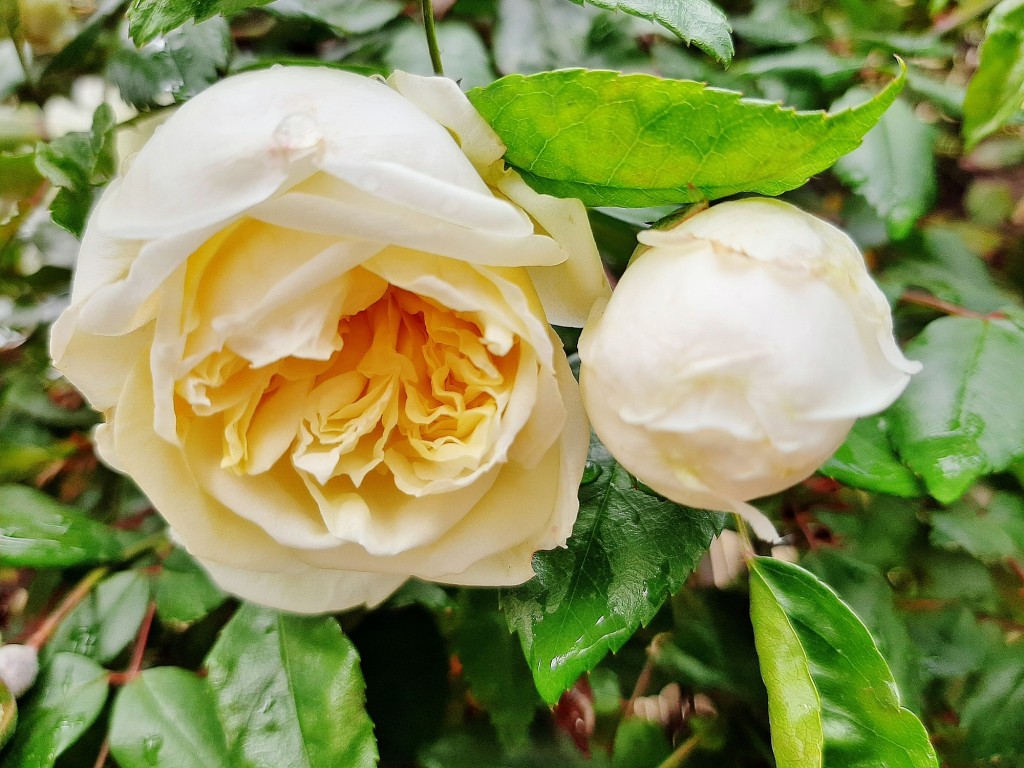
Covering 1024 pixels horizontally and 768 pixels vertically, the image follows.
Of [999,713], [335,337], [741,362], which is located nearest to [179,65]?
[335,337]

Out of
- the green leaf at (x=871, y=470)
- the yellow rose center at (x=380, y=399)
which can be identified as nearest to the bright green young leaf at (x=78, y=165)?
the yellow rose center at (x=380, y=399)

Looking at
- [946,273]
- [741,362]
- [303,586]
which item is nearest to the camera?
[741,362]

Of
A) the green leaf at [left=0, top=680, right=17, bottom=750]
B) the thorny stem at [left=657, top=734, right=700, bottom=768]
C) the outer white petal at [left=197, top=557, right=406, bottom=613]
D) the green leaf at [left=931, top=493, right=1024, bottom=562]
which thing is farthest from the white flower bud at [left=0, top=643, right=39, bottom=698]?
the green leaf at [left=931, top=493, right=1024, bottom=562]

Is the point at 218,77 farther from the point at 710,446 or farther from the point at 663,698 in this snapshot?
the point at 663,698

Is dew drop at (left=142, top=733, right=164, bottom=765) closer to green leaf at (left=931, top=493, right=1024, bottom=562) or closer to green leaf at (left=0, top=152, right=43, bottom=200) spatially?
green leaf at (left=0, top=152, right=43, bottom=200)

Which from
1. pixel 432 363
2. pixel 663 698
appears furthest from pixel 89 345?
pixel 663 698

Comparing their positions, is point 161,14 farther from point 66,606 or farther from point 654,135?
point 66,606
